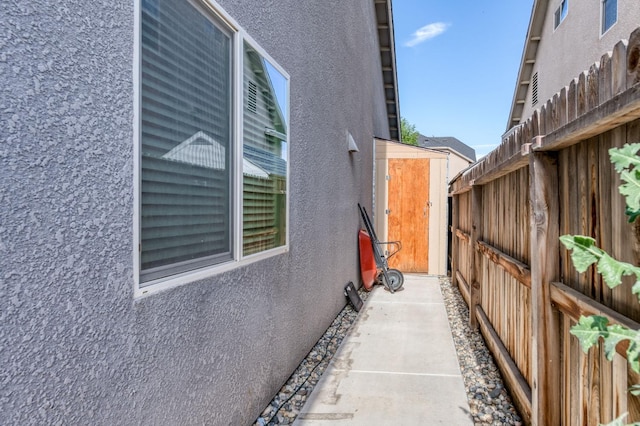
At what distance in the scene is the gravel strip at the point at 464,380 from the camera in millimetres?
2773

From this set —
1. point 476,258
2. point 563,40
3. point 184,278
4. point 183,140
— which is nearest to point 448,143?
point 563,40

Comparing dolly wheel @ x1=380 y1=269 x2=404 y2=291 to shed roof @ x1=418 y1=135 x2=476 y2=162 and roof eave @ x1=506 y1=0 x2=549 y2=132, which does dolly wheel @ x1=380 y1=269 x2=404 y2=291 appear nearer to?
roof eave @ x1=506 y1=0 x2=549 y2=132

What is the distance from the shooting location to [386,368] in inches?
142

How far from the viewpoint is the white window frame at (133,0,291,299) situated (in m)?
1.49

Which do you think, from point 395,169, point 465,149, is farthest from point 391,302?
point 465,149

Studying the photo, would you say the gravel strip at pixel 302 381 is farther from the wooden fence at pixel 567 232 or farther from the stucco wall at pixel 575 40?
the stucco wall at pixel 575 40

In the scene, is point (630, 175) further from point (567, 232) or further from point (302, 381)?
point (302, 381)

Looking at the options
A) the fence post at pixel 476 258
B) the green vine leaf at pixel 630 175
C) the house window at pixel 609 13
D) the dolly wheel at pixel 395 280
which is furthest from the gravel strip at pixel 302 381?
the house window at pixel 609 13

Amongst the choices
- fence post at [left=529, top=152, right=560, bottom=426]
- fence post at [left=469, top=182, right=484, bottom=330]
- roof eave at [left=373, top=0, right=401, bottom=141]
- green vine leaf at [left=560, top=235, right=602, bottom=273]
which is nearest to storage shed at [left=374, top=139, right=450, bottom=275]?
fence post at [left=469, top=182, right=484, bottom=330]

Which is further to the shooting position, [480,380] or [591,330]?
[480,380]

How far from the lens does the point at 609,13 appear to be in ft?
23.0

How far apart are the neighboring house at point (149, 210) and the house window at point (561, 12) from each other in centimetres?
828

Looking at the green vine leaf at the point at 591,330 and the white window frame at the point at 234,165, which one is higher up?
the white window frame at the point at 234,165

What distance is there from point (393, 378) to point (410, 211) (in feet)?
17.5
